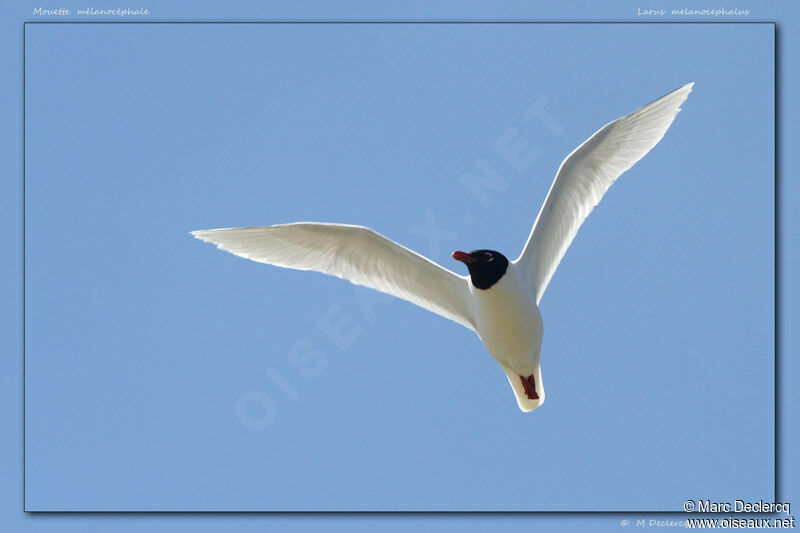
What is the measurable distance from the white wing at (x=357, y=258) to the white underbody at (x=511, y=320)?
30cm

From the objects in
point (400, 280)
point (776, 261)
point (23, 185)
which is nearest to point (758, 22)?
point (776, 261)

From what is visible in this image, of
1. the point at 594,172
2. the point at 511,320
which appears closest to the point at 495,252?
the point at 511,320

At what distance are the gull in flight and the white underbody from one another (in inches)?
0.4

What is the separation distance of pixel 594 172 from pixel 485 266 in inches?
44.3

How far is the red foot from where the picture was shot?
285 inches

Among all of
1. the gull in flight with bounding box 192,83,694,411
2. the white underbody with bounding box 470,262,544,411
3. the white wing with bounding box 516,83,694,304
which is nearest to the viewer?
the white underbody with bounding box 470,262,544,411

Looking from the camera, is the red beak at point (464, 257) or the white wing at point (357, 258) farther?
the white wing at point (357, 258)

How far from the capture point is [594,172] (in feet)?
23.8

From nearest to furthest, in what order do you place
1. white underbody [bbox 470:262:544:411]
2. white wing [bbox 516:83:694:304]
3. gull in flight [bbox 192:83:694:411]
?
1. white underbody [bbox 470:262:544:411]
2. gull in flight [bbox 192:83:694:411]
3. white wing [bbox 516:83:694:304]

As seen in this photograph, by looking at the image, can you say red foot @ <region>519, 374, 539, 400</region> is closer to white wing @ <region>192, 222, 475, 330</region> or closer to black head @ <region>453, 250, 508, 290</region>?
white wing @ <region>192, 222, 475, 330</region>

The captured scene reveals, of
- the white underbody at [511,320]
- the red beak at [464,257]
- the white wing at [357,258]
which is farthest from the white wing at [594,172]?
the white wing at [357,258]

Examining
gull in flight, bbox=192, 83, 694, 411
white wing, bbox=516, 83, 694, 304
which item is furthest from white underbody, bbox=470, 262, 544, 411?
white wing, bbox=516, 83, 694, 304

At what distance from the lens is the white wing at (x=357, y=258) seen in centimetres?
709

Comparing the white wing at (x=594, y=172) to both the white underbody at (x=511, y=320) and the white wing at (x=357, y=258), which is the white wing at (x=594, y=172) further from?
the white wing at (x=357, y=258)
